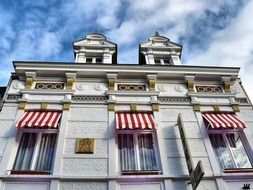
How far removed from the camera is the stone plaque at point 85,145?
814cm

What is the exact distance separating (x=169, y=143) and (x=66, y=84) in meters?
5.06

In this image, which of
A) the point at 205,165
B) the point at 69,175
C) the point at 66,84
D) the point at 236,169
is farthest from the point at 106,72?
the point at 236,169

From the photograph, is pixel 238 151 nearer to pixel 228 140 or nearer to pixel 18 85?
pixel 228 140

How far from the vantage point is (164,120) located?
9375mm

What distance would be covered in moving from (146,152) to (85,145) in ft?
7.19

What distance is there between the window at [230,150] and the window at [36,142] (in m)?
5.94

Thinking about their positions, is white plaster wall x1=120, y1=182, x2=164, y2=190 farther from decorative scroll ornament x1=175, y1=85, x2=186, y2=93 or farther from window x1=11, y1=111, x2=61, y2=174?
decorative scroll ornament x1=175, y1=85, x2=186, y2=93

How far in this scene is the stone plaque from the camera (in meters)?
8.14

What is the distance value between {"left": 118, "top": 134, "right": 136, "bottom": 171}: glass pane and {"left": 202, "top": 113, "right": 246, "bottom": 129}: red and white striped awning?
312 centimetres

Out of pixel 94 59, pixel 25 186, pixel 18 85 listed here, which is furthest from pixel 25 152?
pixel 94 59

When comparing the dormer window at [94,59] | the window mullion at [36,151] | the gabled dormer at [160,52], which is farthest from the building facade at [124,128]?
the gabled dormer at [160,52]

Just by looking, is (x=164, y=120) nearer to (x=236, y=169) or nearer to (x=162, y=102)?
(x=162, y=102)

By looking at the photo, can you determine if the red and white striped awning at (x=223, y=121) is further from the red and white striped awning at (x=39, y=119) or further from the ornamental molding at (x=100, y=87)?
the red and white striped awning at (x=39, y=119)

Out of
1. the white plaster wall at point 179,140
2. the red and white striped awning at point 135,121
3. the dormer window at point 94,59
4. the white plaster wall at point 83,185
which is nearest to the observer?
the white plaster wall at point 83,185
